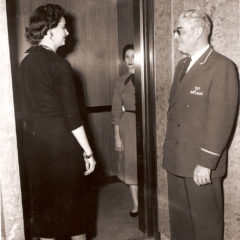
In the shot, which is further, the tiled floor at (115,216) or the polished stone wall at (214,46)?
the tiled floor at (115,216)

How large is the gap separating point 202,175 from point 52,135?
0.96 m

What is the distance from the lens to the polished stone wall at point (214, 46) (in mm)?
1952

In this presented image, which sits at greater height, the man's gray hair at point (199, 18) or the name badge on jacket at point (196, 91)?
the man's gray hair at point (199, 18)

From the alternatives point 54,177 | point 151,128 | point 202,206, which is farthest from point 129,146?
point 202,206

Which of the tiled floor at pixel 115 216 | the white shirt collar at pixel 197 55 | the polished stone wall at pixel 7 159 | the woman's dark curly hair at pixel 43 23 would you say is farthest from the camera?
the tiled floor at pixel 115 216

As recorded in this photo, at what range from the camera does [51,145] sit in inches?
84.0

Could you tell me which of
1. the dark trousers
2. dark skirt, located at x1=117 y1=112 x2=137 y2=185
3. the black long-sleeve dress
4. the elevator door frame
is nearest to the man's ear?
the black long-sleeve dress

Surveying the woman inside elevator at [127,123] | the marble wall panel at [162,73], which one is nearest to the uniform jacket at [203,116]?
the marble wall panel at [162,73]

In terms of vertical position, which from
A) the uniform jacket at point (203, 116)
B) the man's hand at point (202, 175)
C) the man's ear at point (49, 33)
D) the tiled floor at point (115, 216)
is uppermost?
the man's ear at point (49, 33)

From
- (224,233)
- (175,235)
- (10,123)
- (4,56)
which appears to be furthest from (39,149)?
(224,233)

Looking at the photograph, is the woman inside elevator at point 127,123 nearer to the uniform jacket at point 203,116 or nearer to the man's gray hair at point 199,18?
the uniform jacket at point 203,116

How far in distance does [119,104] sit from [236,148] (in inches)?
58.6

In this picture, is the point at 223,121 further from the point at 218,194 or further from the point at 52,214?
the point at 52,214

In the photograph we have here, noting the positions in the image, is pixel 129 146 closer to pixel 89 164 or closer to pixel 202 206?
pixel 89 164
